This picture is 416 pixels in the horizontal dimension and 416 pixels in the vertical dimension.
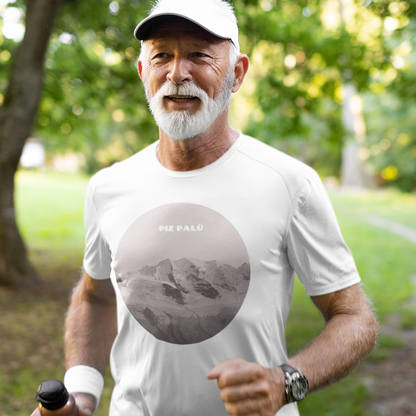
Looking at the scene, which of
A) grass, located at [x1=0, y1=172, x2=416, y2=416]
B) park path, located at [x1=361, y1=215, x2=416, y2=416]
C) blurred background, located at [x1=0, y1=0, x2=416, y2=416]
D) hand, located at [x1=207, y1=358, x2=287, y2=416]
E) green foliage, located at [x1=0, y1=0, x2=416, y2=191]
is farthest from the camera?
green foliage, located at [x1=0, y1=0, x2=416, y2=191]

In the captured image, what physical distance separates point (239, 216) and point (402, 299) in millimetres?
7227

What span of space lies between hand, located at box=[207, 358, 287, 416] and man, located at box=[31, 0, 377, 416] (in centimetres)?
18

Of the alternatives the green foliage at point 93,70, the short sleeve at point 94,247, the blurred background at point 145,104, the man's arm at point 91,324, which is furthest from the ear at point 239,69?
the green foliage at point 93,70

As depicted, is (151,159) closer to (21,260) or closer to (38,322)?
(38,322)

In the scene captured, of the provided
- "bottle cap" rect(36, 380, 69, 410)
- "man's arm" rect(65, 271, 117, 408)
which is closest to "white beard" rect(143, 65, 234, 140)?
"man's arm" rect(65, 271, 117, 408)

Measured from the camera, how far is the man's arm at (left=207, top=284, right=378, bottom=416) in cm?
131

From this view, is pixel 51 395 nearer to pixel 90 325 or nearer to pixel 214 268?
pixel 90 325

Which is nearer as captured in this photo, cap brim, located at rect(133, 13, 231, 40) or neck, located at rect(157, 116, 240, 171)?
cap brim, located at rect(133, 13, 231, 40)

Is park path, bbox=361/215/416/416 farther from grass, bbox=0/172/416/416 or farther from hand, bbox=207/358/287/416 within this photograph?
hand, bbox=207/358/287/416

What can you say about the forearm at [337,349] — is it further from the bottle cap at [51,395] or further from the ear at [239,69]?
the ear at [239,69]

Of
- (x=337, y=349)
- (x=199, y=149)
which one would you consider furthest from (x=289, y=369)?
(x=199, y=149)

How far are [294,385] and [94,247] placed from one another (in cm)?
103

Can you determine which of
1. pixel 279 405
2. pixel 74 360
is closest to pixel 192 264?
pixel 279 405

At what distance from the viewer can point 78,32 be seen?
8086mm
